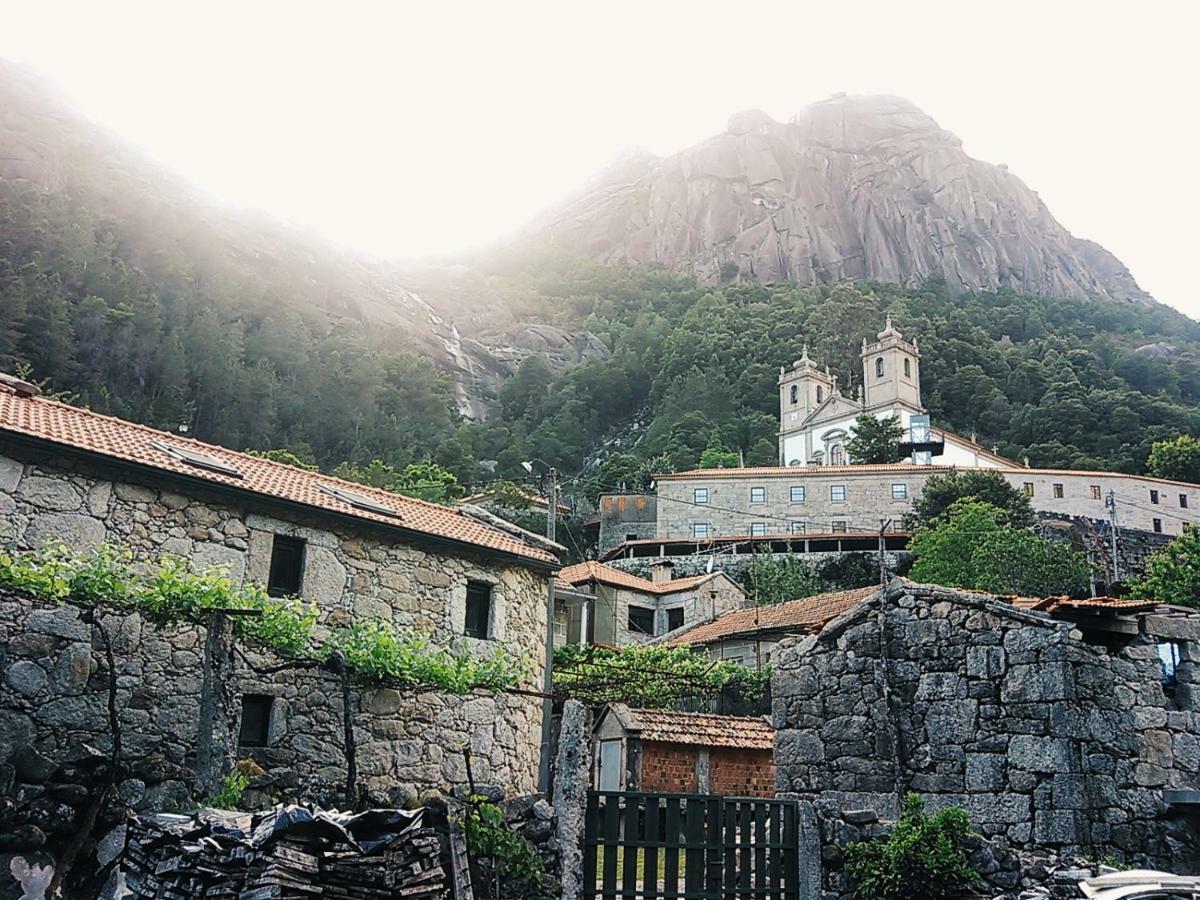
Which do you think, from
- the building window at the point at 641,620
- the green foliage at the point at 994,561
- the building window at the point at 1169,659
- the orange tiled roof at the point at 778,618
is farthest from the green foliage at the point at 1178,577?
the building window at the point at 1169,659

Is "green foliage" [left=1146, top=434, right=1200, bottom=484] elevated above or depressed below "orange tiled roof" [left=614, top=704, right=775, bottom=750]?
above

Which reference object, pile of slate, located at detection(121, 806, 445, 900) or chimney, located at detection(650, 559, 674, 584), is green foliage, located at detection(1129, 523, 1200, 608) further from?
pile of slate, located at detection(121, 806, 445, 900)

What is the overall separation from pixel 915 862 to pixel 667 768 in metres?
11.3

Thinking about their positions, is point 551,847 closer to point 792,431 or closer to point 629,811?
point 629,811

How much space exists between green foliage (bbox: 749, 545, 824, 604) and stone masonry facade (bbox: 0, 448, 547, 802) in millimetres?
33705

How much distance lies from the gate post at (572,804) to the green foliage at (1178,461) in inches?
3156

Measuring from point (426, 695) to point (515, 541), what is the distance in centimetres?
459

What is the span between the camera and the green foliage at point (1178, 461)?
77625 millimetres

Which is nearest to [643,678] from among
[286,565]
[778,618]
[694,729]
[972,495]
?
[694,729]

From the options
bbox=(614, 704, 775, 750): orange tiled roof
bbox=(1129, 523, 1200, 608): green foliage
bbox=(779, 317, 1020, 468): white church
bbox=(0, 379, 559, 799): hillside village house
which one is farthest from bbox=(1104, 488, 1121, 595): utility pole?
bbox=(0, 379, 559, 799): hillside village house

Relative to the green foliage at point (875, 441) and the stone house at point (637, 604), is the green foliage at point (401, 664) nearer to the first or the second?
the stone house at point (637, 604)

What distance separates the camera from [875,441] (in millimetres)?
81188

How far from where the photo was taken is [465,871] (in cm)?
876

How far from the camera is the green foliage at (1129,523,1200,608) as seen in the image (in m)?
38.2
